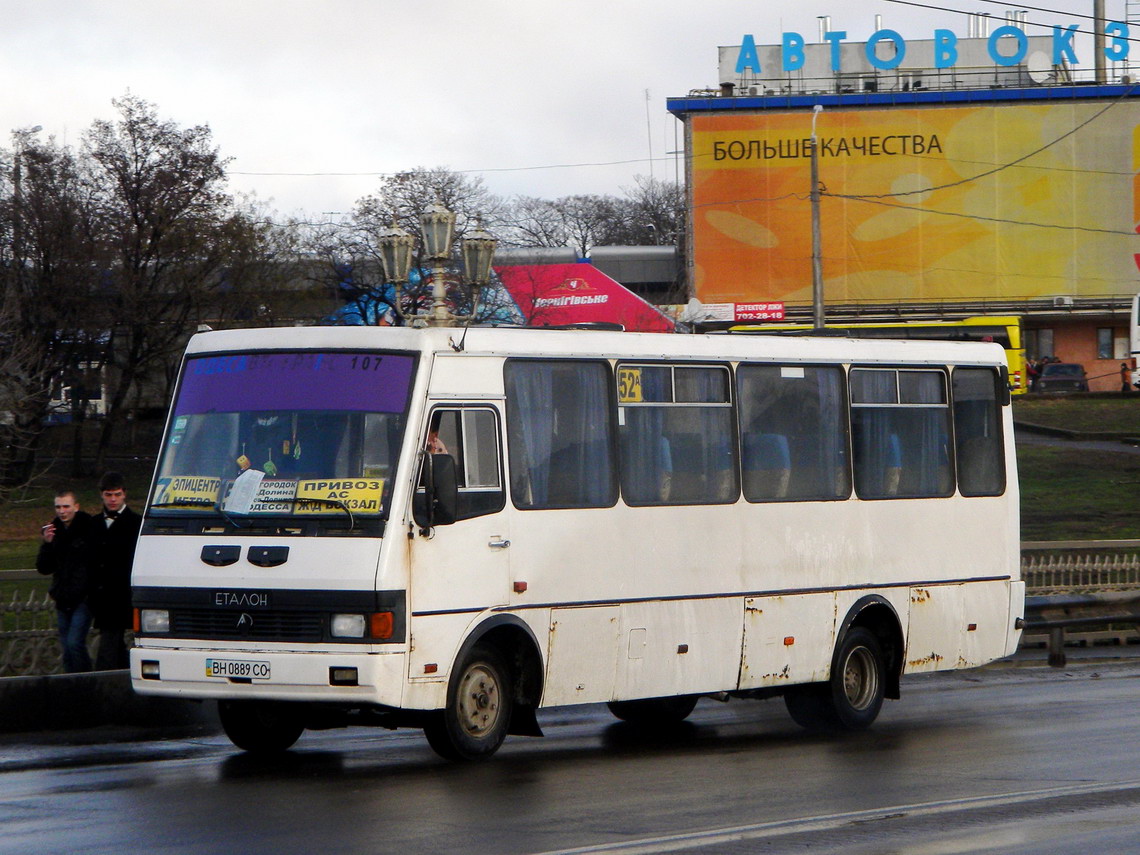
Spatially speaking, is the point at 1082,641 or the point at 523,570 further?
the point at 1082,641

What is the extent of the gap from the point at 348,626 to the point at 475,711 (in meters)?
1.15

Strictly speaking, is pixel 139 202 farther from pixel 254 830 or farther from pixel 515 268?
pixel 254 830

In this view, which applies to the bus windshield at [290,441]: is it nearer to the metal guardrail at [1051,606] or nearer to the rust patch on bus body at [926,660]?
the metal guardrail at [1051,606]

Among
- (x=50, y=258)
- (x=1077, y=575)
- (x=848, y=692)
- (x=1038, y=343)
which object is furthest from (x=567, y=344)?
(x=1038, y=343)

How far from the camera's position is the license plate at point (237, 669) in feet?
Result: 31.4

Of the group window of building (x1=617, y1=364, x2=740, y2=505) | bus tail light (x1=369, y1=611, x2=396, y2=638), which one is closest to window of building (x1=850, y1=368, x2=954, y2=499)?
window of building (x1=617, y1=364, x2=740, y2=505)

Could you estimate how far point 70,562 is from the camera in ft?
39.9

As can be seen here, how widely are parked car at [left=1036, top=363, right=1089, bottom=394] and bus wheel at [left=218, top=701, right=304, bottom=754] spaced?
59184 millimetres

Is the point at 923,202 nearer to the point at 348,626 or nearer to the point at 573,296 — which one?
the point at 573,296

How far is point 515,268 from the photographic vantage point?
5769 centimetres

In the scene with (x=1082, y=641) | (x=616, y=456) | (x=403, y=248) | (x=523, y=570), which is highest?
(x=403, y=248)

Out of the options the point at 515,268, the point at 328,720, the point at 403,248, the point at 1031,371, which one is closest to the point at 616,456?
the point at 328,720

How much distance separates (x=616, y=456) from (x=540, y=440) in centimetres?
71

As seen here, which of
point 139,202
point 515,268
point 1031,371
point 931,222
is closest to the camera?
point 139,202
